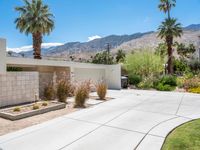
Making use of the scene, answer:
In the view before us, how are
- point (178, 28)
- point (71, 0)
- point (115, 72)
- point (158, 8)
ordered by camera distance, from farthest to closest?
1. point (158, 8)
2. point (178, 28)
3. point (115, 72)
4. point (71, 0)

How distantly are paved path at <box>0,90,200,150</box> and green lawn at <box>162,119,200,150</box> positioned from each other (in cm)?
22

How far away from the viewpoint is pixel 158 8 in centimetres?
3669

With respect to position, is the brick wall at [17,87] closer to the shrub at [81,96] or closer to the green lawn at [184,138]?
the shrub at [81,96]

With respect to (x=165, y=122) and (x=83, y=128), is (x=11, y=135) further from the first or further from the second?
(x=165, y=122)

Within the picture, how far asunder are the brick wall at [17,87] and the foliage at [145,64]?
15420 mm

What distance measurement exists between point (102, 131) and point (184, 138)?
2.44 metres

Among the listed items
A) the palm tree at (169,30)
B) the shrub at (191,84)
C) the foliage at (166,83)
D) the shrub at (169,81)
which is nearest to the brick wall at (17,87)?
the foliage at (166,83)

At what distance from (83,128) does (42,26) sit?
18884mm

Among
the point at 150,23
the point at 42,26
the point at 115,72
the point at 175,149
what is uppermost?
the point at 150,23

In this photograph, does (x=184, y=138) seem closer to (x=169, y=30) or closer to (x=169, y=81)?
(x=169, y=81)

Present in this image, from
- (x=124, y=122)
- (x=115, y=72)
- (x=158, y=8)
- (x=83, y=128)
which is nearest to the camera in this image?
(x=83, y=128)

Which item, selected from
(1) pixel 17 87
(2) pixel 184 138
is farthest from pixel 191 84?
(1) pixel 17 87

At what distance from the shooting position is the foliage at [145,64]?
2578 cm

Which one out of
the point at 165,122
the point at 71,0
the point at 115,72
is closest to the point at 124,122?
the point at 165,122
